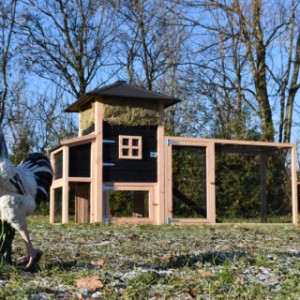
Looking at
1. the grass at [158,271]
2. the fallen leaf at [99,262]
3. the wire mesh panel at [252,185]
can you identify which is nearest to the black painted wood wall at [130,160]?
the wire mesh panel at [252,185]

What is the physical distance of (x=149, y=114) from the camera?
12477 mm

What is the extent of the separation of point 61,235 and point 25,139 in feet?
45.1

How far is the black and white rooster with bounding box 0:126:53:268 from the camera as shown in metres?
4.39

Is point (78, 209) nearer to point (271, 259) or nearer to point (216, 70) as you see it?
point (271, 259)

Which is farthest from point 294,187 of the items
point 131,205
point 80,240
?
point 80,240

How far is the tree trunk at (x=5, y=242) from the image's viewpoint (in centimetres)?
467

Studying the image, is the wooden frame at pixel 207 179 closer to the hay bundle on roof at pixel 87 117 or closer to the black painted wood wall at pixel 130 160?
the black painted wood wall at pixel 130 160

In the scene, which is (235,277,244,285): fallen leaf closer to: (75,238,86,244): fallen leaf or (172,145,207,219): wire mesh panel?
(75,238,86,244): fallen leaf

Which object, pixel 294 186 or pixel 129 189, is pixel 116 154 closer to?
pixel 129 189

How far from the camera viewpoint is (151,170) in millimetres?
12367

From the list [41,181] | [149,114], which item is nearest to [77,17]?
[149,114]

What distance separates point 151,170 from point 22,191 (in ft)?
25.9

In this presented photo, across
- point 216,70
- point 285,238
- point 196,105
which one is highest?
point 216,70

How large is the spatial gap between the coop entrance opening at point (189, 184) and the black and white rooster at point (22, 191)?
7.49 metres
